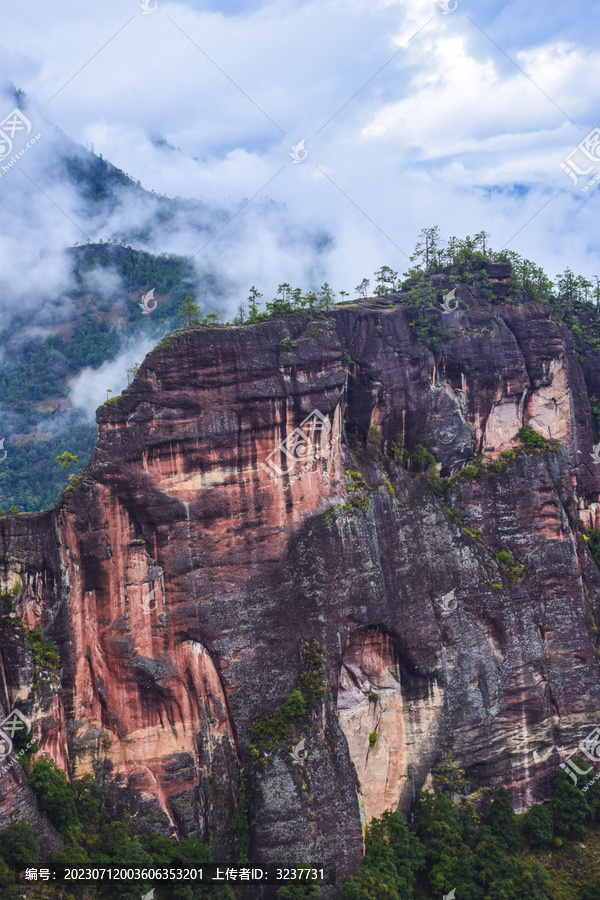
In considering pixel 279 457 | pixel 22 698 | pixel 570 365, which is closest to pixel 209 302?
pixel 570 365

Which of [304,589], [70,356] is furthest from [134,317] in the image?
[304,589]

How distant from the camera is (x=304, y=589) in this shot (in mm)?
30219

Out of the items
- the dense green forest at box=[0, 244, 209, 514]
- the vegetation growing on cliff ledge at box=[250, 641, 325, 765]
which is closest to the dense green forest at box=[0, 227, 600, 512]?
the dense green forest at box=[0, 244, 209, 514]

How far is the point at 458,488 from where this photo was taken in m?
35.0

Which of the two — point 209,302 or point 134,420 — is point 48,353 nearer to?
point 209,302

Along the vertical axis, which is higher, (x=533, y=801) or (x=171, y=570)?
(x=171, y=570)

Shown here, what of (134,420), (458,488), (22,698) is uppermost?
(134,420)

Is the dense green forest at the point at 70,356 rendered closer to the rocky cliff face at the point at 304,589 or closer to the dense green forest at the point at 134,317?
the dense green forest at the point at 134,317

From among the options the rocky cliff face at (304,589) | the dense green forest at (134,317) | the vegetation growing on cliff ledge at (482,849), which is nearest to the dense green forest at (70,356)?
the dense green forest at (134,317)

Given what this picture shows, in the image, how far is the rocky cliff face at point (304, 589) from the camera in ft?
91.1

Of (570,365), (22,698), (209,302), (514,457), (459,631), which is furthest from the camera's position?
(209,302)

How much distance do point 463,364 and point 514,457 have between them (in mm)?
5238

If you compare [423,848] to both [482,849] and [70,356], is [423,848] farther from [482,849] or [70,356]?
[70,356]

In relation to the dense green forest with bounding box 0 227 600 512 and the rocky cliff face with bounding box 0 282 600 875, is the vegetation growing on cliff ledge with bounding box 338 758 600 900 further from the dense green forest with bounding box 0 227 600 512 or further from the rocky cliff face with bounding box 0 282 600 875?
the dense green forest with bounding box 0 227 600 512
